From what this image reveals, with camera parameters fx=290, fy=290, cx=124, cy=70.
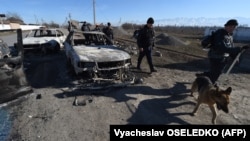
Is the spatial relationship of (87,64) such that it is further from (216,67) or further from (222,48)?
(222,48)

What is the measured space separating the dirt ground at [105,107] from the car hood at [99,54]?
84 centimetres

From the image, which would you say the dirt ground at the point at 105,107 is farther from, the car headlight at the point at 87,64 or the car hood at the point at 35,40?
the car hood at the point at 35,40

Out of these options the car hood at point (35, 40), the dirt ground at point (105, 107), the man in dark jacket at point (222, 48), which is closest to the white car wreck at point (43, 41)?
the car hood at point (35, 40)

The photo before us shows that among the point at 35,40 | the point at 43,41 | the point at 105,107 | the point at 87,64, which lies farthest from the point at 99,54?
the point at 35,40

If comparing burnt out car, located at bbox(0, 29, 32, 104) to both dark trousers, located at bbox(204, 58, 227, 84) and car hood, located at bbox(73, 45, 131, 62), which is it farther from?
dark trousers, located at bbox(204, 58, 227, 84)

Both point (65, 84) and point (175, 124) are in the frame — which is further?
point (65, 84)

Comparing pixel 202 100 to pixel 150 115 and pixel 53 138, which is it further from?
pixel 53 138

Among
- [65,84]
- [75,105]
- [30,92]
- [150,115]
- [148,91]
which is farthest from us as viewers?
[65,84]

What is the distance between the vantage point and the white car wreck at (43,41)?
1373 cm

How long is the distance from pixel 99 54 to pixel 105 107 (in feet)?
7.81

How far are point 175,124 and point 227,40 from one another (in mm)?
2401

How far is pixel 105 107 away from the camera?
20.7ft

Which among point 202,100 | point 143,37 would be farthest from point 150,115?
point 143,37

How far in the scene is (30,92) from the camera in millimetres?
6941
